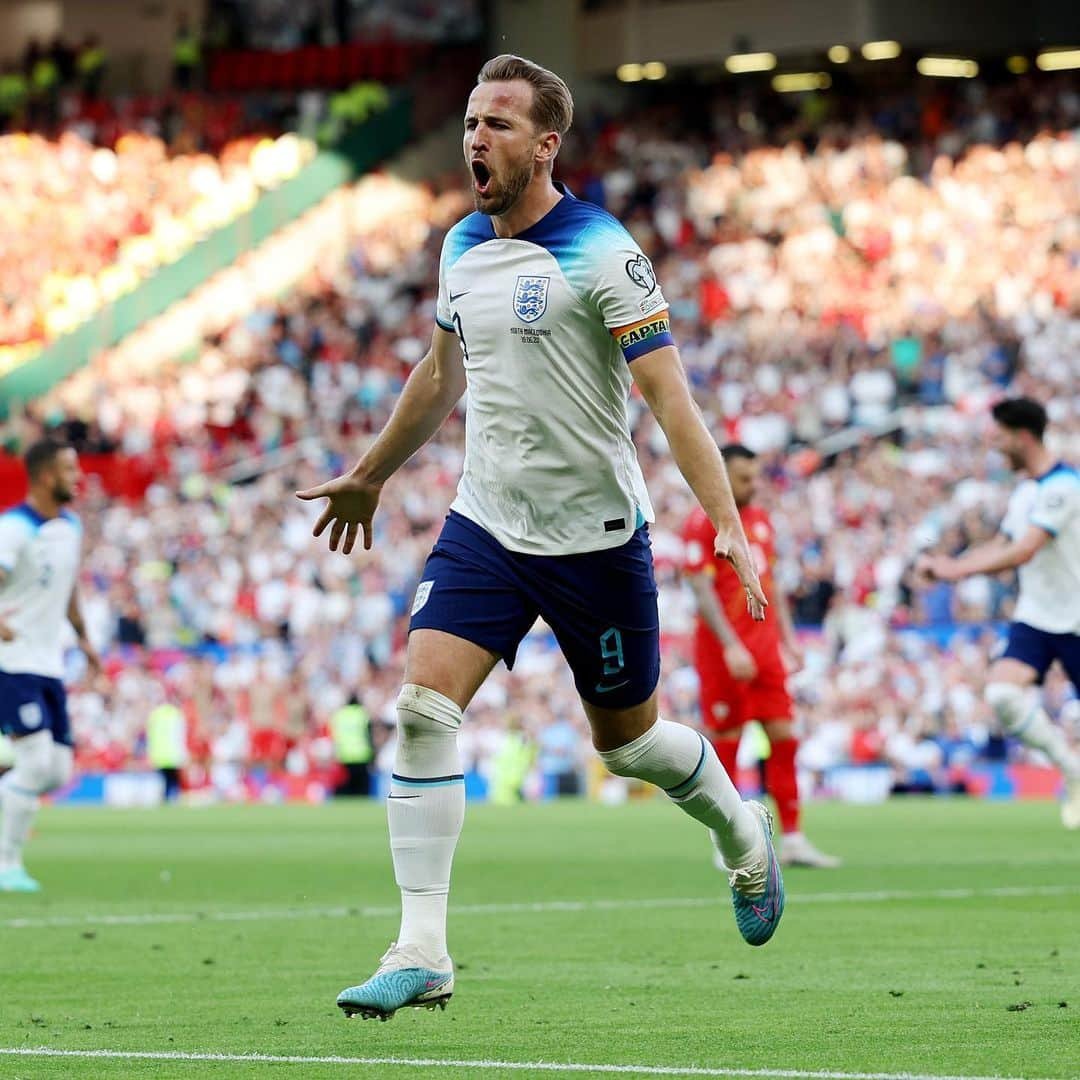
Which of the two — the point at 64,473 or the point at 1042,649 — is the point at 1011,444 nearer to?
the point at 1042,649

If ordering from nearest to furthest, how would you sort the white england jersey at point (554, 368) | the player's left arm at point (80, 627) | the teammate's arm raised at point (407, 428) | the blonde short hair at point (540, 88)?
the white england jersey at point (554, 368)
the blonde short hair at point (540, 88)
the teammate's arm raised at point (407, 428)
the player's left arm at point (80, 627)

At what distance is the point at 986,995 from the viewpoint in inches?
285

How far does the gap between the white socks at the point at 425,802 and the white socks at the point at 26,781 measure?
22.3 feet

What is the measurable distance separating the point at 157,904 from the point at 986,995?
566cm

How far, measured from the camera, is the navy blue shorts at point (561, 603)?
6.57 m

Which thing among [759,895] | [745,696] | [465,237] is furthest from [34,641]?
[465,237]

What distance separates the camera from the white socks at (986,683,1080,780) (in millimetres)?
13578

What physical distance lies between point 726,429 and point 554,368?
81.2 ft

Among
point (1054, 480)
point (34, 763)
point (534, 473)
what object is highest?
point (534, 473)

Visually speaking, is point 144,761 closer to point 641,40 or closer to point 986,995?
point 641,40

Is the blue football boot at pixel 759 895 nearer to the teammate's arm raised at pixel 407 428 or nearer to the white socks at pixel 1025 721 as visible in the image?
the teammate's arm raised at pixel 407 428

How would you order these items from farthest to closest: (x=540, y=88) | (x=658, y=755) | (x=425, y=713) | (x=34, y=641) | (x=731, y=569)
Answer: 1. (x=731, y=569)
2. (x=34, y=641)
3. (x=658, y=755)
4. (x=540, y=88)
5. (x=425, y=713)

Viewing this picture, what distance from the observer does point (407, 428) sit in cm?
709

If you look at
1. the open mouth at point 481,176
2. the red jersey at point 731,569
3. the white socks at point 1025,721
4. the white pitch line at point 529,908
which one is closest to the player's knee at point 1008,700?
the white socks at point 1025,721
